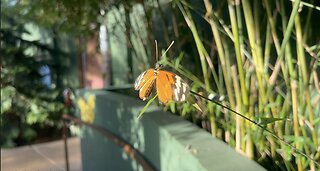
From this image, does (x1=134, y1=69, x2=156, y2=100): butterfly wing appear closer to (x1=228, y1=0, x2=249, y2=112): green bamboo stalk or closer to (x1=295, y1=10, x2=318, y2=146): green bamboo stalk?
(x1=228, y1=0, x2=249, y2=112): green bamboo stalk

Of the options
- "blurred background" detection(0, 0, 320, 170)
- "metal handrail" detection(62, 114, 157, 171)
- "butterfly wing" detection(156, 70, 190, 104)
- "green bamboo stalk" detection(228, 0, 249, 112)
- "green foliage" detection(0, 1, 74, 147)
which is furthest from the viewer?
"green foliage" detection(0, 1, 74, 147)

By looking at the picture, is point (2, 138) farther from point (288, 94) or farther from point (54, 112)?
point (288, 94)

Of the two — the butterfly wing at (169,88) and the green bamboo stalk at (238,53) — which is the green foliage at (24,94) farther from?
the butterfly wing at (169,88)

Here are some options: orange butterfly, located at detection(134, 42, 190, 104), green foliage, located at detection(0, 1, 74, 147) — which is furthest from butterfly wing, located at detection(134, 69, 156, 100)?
green foliage, located at detection(0, 1, 74, 147)

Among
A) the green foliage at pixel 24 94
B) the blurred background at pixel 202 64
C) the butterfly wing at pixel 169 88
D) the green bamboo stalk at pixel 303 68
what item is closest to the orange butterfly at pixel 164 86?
the butterfly wing at pixel 169 88

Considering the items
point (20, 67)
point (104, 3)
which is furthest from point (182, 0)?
point (20, 67)
